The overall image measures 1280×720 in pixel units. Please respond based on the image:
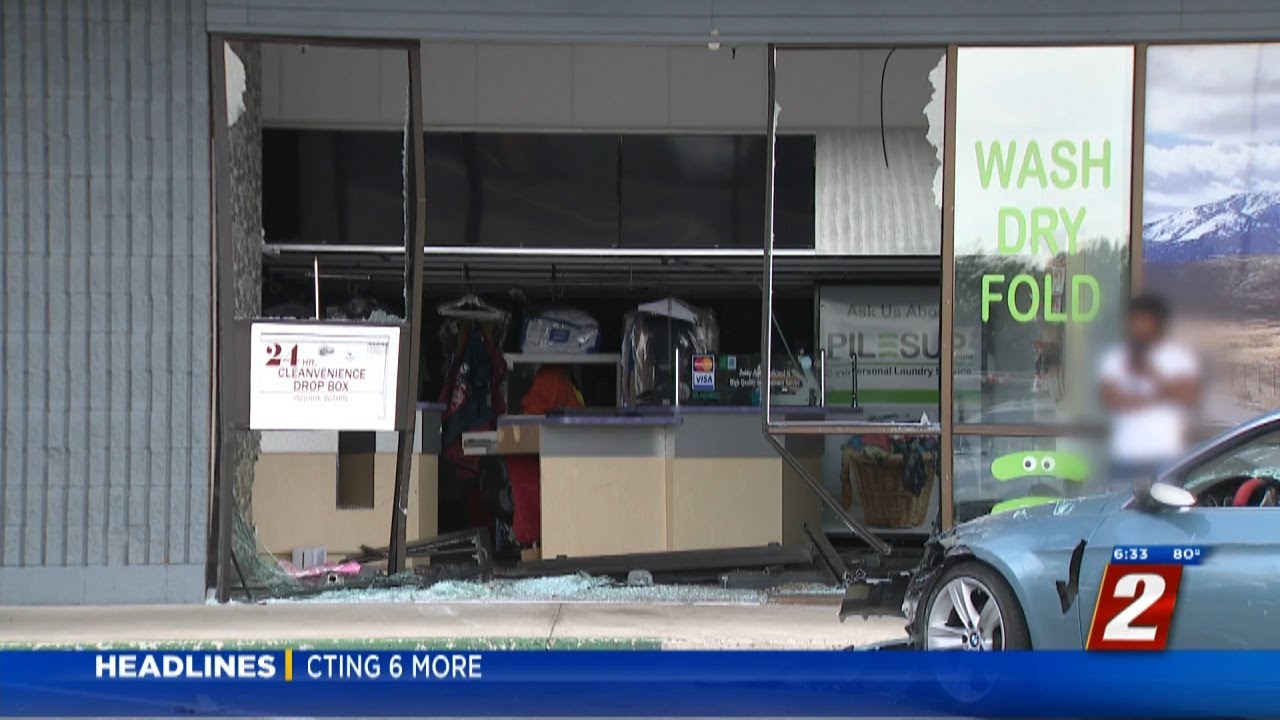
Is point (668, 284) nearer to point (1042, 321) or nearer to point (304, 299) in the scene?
point (304, 299)

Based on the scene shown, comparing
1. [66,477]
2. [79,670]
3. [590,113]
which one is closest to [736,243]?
[590,113]

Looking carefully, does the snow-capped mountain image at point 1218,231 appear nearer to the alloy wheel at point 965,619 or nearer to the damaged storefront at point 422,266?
the damaged storefront at point 422,266

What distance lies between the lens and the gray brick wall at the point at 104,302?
929 centimetres

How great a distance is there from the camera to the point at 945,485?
9.60 metres

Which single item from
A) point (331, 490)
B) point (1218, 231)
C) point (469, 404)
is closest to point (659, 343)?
point (469, 404)

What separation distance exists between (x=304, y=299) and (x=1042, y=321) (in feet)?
23.0

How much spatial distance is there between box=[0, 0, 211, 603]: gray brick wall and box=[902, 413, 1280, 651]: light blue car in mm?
5014

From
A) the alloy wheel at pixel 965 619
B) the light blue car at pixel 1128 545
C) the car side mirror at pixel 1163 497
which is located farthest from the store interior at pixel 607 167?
the car side mirror at pixel 1163 497

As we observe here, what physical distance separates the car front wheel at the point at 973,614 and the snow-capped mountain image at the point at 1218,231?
3.64m

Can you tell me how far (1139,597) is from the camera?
248 inches

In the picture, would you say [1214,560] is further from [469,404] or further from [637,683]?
[469,404]

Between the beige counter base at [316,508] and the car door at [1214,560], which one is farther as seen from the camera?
the beige counter base at [316,508]

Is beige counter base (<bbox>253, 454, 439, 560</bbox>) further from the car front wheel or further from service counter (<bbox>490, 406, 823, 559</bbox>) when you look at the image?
the car front wheel

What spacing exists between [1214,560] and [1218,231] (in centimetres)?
404
